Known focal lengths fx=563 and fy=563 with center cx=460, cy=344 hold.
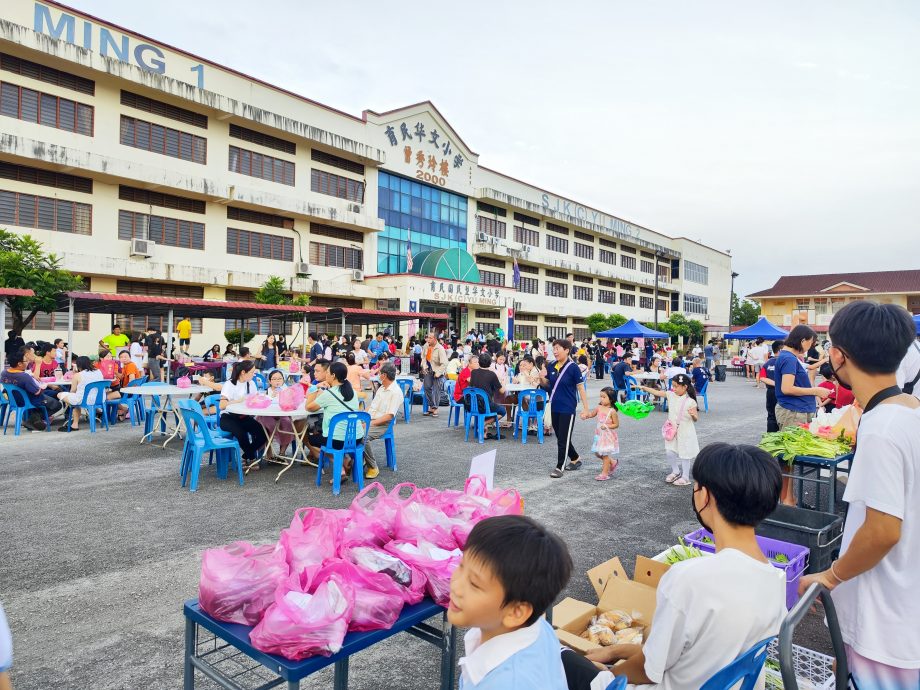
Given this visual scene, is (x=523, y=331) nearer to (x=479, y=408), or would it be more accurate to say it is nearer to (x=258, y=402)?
(x=479, y=408)

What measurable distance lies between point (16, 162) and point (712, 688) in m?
25.3

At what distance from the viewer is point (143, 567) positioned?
166 inches

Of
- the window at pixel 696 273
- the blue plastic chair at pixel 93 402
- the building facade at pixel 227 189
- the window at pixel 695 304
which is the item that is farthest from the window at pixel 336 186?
the window at pixel 695 304

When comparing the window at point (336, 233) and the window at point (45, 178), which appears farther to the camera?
the window at point (336, 233)

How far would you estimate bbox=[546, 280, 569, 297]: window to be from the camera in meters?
45.4

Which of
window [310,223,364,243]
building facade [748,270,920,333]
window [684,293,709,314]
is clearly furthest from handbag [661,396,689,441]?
window [684,293,709,314]

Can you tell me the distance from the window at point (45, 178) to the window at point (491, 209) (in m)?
24.0

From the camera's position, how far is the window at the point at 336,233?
2947 centimetres

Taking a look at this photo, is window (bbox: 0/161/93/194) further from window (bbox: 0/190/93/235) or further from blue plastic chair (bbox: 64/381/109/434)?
blue plastic chair (bbox: 64/381/109/434)

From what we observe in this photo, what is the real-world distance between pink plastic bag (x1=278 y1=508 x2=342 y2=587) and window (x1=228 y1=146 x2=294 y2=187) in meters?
26.4

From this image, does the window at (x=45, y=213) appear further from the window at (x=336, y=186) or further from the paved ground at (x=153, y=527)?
the paved ground at (x=153, y=527)

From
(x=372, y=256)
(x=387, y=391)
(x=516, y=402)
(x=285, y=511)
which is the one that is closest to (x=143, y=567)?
(x=285, y=511)

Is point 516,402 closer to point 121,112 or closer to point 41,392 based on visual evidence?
point 41,392

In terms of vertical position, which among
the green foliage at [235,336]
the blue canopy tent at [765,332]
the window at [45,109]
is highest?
the window at [45,109]
